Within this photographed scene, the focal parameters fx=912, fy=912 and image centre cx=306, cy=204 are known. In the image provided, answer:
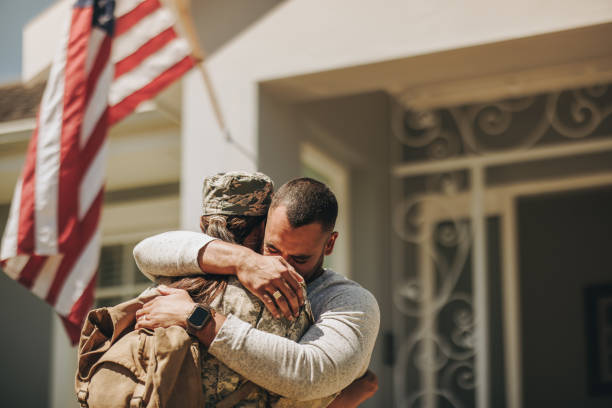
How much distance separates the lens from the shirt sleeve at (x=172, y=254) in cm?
247

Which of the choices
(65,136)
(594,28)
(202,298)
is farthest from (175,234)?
(594,28)

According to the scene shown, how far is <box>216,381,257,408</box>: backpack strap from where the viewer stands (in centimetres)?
229

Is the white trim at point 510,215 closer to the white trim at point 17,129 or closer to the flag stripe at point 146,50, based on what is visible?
the flag stripe at point 146,50

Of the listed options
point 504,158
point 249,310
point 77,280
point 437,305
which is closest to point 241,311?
point 249,310

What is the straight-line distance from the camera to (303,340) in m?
2.37

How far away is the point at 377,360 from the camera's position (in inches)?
275

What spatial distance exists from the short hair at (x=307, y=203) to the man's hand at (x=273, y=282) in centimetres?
13

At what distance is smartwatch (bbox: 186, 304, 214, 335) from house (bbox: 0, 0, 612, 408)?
11.2 ft

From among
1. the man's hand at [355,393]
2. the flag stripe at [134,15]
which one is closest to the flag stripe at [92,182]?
the flag stripe at [134,15]

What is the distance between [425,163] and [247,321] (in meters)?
4.88

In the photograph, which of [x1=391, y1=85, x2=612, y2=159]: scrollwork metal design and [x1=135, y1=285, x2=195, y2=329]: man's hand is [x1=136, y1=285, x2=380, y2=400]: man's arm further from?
[x1=391, y1=85, x2=612, y2=159]: scrollwork metal design

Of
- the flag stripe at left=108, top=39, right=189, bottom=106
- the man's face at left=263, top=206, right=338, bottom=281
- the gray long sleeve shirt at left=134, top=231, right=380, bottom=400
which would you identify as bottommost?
the gray long sleeve shirt at left=134, top=231, right=380, bottom=400

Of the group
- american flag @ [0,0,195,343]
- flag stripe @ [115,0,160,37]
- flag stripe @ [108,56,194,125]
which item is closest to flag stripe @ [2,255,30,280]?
american flag @ [0,0,195,343]

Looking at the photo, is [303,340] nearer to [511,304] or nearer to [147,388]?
[147,388]
